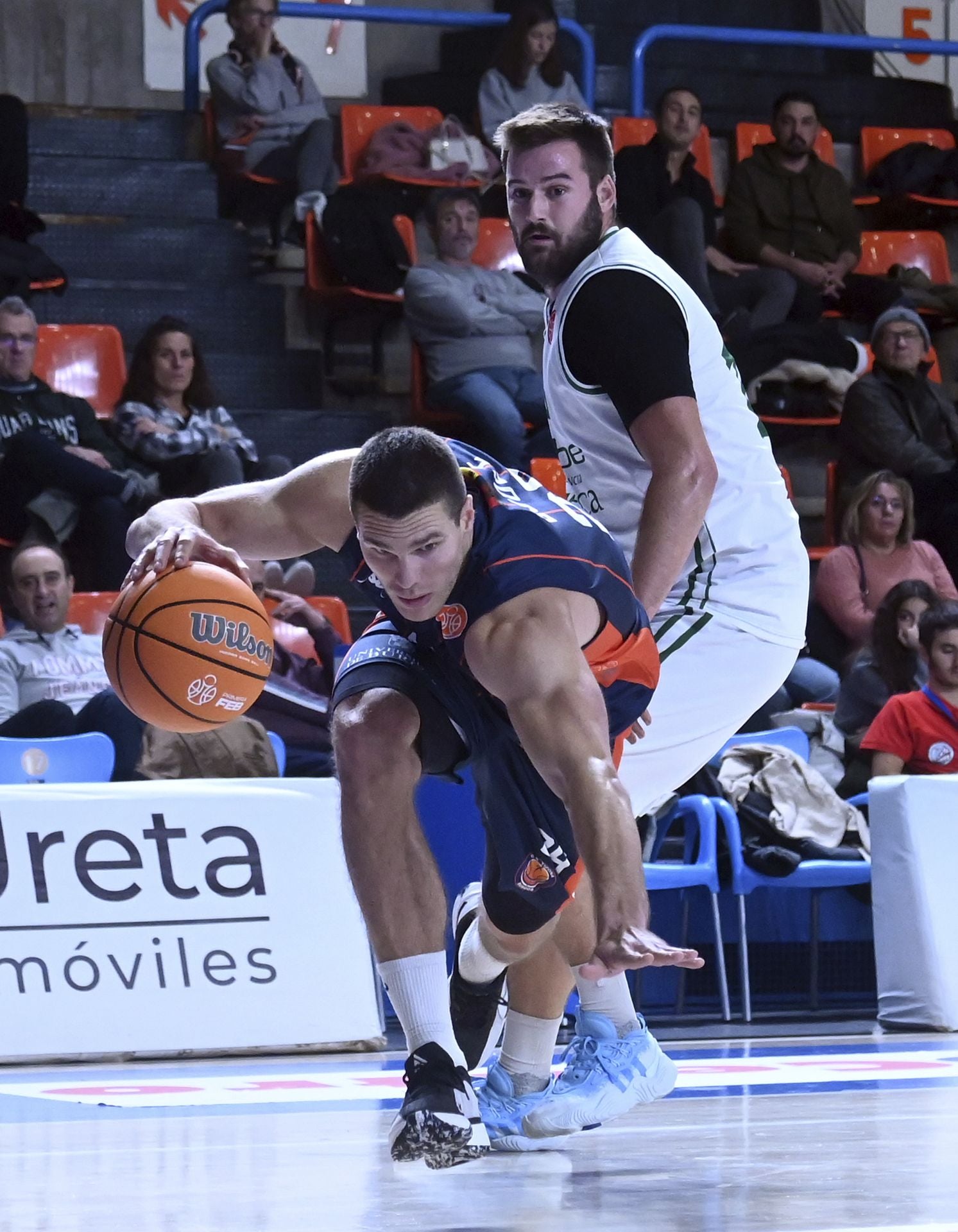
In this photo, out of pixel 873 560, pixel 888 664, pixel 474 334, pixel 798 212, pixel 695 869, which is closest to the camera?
pixel 695 869

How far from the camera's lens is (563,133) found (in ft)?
12.5

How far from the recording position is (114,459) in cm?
815

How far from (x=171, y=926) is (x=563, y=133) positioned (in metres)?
2.88

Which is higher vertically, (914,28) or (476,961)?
(914,28)

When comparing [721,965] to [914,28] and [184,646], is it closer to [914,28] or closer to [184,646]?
[184,646]

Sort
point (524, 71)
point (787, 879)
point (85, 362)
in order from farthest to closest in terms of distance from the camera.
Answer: point (524, 71), point (85, 362), point (787, 879)

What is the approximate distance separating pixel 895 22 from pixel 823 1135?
36.5 ft

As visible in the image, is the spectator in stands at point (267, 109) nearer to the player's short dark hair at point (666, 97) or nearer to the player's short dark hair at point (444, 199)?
the player's short dark hair at point (444, 199)

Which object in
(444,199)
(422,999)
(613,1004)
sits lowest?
(613,1004)

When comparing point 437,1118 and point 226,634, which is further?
point 226,634

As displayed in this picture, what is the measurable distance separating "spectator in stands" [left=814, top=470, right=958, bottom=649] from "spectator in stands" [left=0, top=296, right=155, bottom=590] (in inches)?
122

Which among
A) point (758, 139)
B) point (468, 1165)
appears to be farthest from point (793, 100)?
point (468, 1165)

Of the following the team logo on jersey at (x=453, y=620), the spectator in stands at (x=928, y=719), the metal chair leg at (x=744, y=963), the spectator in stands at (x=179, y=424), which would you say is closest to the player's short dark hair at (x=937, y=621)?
the spectator in stands at (x=928, y=719)

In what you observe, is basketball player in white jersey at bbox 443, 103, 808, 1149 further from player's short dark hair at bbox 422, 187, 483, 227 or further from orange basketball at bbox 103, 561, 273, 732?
player's short dark hair at bbox 422, 187, 483, 227
